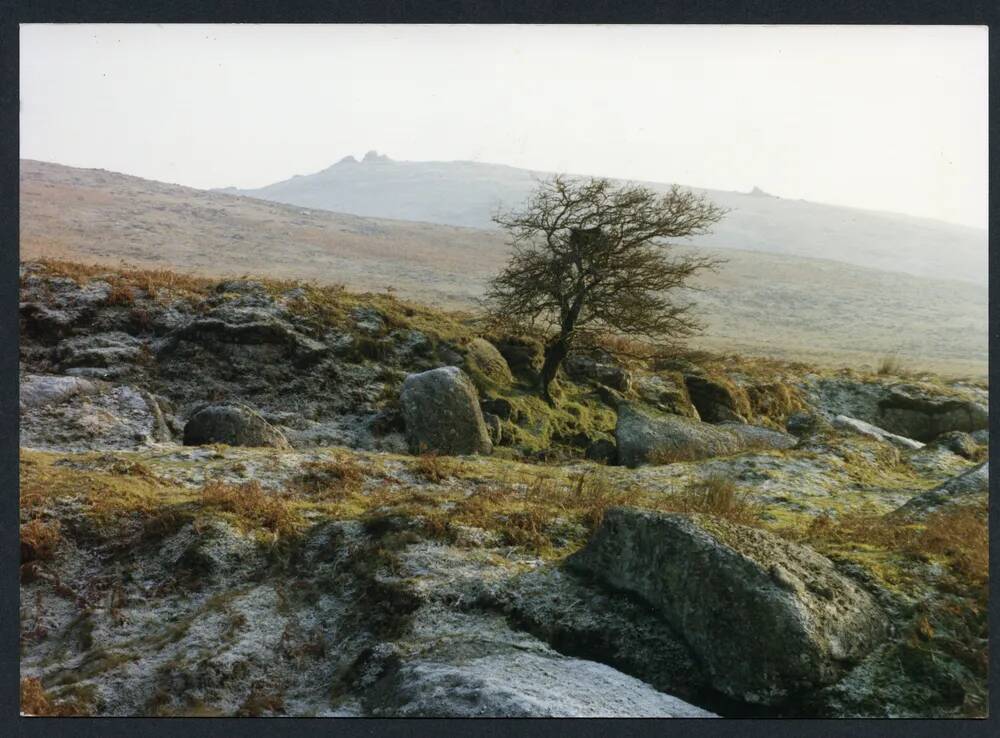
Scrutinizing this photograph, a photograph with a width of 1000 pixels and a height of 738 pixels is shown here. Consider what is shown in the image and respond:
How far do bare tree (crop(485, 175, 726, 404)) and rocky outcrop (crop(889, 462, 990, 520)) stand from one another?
775cm

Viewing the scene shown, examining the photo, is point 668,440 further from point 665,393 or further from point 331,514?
point 331,514

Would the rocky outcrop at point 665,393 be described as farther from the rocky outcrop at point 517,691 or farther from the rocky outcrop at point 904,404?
the rocky outcrop at point 517,691

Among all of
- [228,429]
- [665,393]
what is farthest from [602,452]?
[228,429]

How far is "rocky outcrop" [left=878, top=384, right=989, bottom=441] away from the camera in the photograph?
66.2 feet

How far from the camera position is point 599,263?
18.2m

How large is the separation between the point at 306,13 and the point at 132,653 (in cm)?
624

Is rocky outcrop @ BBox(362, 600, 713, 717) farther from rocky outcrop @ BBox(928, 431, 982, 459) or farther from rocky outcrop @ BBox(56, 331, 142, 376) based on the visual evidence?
rocky outcrop @ BBox(928, 431, 982, 459)

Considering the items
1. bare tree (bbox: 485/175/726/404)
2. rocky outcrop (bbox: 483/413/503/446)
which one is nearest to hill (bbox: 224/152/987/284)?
bare tree (bbox: 485/175/726/404)

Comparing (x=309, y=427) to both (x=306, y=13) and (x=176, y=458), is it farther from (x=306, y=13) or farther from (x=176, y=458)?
(x=306, y=13)

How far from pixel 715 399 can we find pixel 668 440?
5938 mm

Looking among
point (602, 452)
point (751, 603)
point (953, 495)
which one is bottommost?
point (602, 452)

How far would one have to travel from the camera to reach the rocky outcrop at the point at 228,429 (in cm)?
1349

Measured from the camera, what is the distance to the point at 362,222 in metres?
75.7

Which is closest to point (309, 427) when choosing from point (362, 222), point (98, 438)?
point (98, 438)
